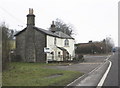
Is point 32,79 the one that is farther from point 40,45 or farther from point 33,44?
point 33,44

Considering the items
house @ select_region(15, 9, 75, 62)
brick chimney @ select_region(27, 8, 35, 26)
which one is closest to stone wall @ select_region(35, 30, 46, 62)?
house @ select_region(15, 9, 75, 62)

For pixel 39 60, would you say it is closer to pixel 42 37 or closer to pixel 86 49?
pixel 42 37

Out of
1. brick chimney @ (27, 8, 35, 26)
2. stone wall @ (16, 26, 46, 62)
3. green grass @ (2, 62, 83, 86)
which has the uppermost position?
brick chimney @ (27, 8, 35, 26)

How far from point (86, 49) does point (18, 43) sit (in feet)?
181

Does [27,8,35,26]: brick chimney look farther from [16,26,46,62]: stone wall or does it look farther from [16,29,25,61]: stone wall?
[16,29,25,61]: stone wall

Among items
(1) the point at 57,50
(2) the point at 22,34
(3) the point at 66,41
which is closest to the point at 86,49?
(3) the point at 66,41

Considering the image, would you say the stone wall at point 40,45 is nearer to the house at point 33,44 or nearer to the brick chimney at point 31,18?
the house at point 33,44

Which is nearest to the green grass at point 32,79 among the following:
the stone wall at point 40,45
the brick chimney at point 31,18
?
the stone wall at point 40,45

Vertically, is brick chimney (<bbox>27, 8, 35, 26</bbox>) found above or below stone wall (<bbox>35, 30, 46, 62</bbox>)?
above

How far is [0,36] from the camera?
19.8 meters

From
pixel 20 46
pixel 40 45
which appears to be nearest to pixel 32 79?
pixel 40 45

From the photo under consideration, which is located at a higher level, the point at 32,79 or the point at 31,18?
the point at 31,18

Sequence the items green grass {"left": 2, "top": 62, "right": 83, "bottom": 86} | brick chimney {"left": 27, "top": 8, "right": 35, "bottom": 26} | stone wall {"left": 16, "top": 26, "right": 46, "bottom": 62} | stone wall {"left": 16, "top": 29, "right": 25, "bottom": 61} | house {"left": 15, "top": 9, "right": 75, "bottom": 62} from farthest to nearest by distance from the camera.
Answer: stone wall {"left": 16, "top": 29, "right": 25, "bottom": 61}
stone wall {"left": 16, "top": 26, "right": 46, "bottom": 62}
house {"left": 15, "top": 9, "right": 75, "bottom": 62}
brick chimney {"left": 27, "top": 8, "right": 35, "bottom": 26}
green grass {"left": 2, "top": 62, "right": 83, "bottom": 86}

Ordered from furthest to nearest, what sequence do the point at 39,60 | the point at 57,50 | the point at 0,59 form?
the point at 57,50 → the point at 39,60 → the point at 0,59
